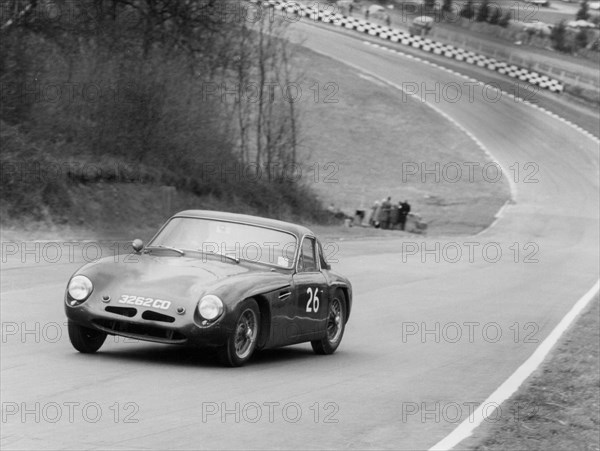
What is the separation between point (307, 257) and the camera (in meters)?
11.6

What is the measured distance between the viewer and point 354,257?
2733 centimetres

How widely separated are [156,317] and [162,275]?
1.90 feet

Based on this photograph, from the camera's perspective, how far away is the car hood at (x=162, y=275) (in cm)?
966

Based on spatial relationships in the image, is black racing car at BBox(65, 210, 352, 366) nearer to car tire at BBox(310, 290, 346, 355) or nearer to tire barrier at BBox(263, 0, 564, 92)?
car tire at BBox(310, 290, 346, 355)

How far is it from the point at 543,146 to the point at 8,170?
4342 centimetres

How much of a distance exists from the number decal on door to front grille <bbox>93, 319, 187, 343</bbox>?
6.41ft

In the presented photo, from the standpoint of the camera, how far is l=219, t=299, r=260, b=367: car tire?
970 centimetres

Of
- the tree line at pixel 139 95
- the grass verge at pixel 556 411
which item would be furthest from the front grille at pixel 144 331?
the tree line at pixel 139 95

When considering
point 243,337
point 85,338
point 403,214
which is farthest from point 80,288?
point 403,214

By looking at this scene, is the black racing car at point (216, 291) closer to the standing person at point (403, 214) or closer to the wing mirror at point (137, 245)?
the wing mirror at point (137, 245)

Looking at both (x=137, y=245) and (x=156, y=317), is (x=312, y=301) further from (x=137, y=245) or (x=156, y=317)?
(x=156, y=317)

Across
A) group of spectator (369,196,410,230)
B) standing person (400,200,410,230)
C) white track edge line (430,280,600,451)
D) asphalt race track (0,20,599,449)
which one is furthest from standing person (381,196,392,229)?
white track edge line (430,280,600,451)

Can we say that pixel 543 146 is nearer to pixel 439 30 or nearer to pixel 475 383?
pixel 439 30

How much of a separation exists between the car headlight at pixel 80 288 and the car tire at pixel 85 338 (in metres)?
0.25
